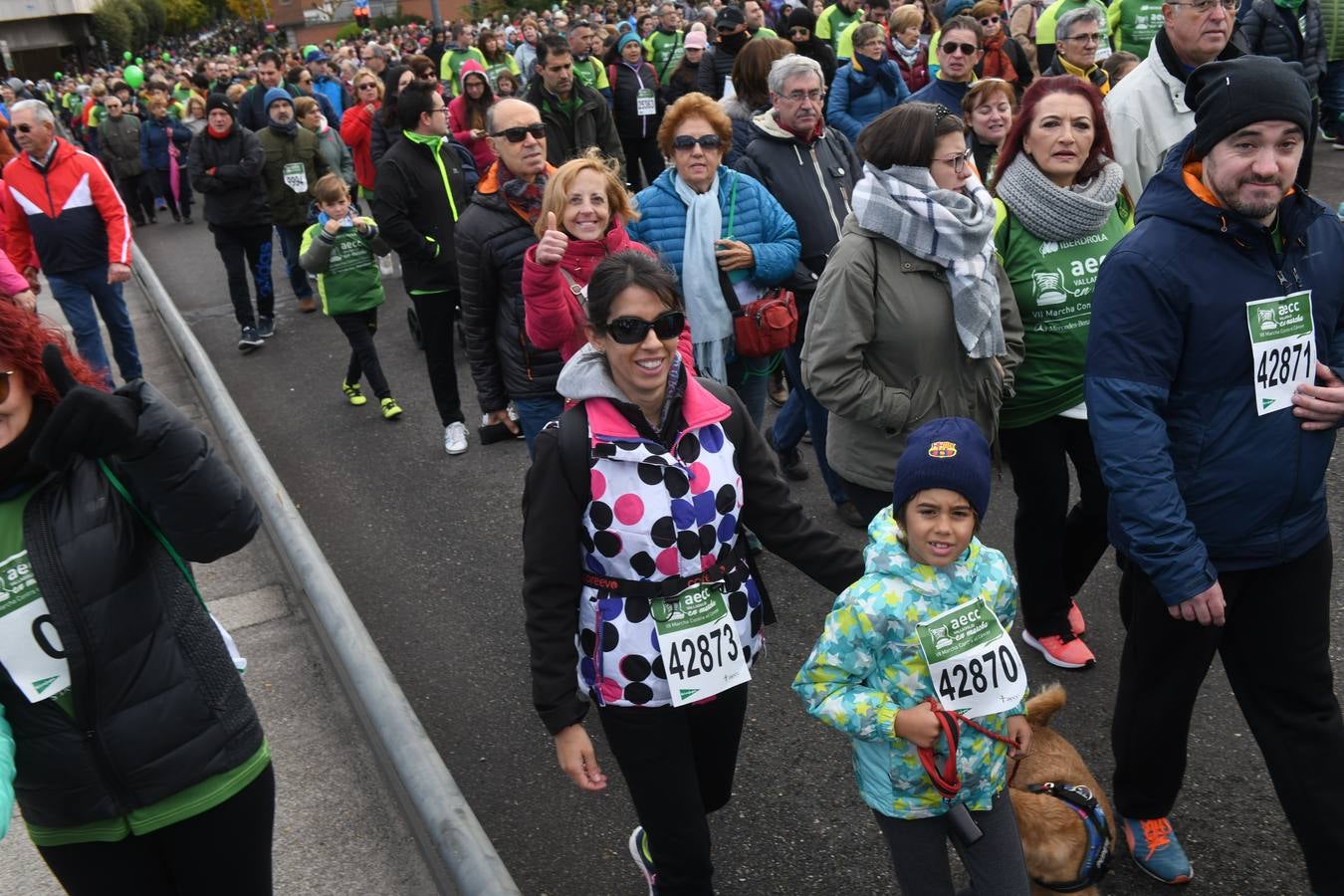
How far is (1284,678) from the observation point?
3.06 meters

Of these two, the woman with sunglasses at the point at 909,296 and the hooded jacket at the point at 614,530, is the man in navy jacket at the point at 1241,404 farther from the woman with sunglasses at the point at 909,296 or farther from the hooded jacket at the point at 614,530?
the hooded jacket at the point at 614,530

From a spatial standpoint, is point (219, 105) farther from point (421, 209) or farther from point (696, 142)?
point (696, 142)

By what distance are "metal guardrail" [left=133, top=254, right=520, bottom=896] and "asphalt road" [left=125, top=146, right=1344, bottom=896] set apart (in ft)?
0.99

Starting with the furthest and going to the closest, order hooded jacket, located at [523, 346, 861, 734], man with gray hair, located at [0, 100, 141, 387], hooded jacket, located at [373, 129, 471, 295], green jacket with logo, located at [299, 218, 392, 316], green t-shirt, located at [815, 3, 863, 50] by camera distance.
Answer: green t-shirt, located at [815, 3, 863, 50] < man with gray hair, located at [0, 100, 141, 387] < green jacket with logo, located at [299, 218, 392, 316] < hooded jacket, located at [373, 129, 471, 295] < hooded jacket, located at [523, 346, 861, 734]

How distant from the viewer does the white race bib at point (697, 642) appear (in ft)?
9.43

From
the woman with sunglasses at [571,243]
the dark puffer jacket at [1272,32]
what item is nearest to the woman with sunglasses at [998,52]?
the dark puffer jacket at [1272,32]

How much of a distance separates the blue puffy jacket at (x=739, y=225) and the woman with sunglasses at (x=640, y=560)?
6.90 ft

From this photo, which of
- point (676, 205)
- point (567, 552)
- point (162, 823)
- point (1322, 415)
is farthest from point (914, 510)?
point (676, 205)

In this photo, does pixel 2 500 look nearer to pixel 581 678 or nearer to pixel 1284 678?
pixel 581 678

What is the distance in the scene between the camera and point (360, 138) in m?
11.4

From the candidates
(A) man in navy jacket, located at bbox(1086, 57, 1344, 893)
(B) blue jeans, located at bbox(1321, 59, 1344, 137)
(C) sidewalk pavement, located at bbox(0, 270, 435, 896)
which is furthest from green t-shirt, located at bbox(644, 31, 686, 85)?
(A) man in navy jacket, located at bbox(1086, 57, 1344, 893)

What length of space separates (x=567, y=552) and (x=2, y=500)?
1.21 metres

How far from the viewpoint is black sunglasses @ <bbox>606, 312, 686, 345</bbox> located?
2.87m

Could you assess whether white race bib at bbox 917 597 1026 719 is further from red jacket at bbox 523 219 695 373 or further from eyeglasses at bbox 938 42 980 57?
eyeglasses at bbox 938 42 980 57
